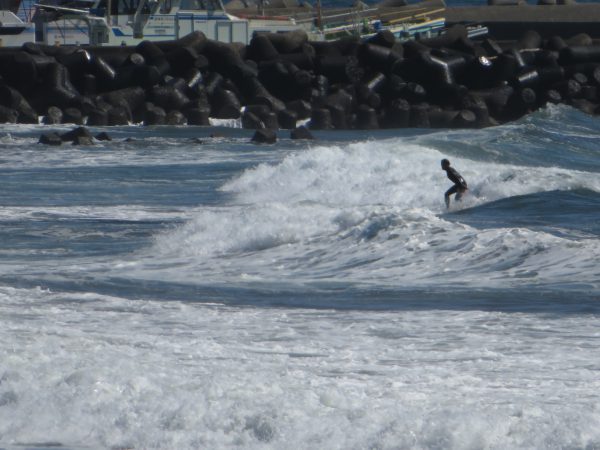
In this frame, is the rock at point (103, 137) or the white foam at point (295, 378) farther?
the rock at point (103, 137)

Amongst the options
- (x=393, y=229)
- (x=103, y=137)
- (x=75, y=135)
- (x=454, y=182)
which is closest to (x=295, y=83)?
(x=103, y=137)

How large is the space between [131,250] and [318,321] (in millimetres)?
4325

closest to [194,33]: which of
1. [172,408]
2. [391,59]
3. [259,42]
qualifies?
[259,42]

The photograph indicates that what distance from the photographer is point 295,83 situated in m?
33.6

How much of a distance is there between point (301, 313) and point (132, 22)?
30376mm

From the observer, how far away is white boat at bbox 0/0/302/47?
38969 millimetres

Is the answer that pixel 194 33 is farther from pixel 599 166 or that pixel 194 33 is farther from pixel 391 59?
pixel 599 166

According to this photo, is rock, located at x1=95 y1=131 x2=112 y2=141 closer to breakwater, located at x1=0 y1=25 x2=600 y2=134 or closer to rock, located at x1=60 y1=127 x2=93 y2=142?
rock, located at x1=60 y1=127 x2=93 y2=142

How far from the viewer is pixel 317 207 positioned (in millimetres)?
15055

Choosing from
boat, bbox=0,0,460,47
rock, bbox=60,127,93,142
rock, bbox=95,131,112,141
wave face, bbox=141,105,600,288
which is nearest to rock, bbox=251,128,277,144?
rock, bbox=95,131,112,141

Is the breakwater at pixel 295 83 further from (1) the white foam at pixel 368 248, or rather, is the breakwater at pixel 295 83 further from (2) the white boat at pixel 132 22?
(1) the white foam at pixel 368 248

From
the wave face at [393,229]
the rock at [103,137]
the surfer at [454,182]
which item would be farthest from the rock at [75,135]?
the surfer at [454,182]

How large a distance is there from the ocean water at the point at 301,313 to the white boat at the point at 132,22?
740 inches

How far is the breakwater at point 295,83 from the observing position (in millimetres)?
32000
